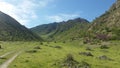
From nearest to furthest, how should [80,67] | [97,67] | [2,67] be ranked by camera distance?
[2,67] < [80,67] < [97,67]

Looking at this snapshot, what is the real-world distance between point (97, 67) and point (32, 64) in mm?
15250

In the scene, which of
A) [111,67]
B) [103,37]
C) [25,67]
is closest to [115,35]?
[103,37]

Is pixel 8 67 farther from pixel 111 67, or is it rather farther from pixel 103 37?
pixel 103 37

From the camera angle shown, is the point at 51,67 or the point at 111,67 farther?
the point at 111,67

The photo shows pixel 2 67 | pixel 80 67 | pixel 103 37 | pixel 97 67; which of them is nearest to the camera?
pixel 2 67

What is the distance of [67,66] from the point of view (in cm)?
6044

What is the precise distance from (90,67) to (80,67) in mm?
4042

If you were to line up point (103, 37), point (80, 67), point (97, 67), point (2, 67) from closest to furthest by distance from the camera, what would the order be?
point (2, 67)
point (80, 67)
point (97, 67)
point (103, 37)

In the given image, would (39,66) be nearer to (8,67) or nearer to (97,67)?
(8,67)

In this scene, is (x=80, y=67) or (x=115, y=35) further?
(x=115, y=35)

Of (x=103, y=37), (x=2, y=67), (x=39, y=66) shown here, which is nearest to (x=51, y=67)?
(x=39, y=66)

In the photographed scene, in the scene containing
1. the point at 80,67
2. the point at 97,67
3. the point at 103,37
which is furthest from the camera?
the point at 103,37

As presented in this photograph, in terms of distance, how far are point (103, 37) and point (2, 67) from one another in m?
141

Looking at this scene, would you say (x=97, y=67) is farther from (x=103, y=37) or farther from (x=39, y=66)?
(x=103, y=37)
